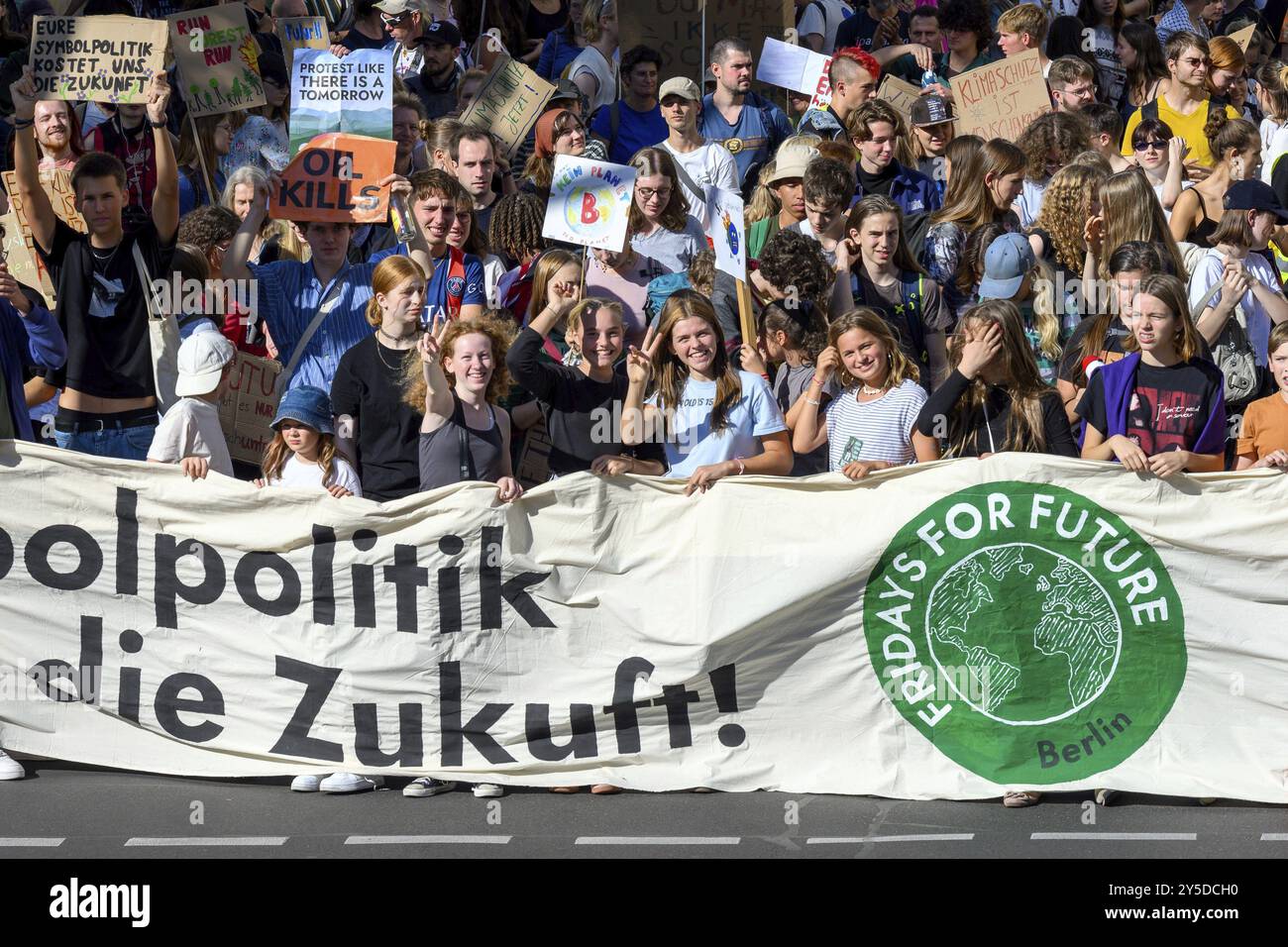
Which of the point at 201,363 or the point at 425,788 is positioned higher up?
the point at 201,363

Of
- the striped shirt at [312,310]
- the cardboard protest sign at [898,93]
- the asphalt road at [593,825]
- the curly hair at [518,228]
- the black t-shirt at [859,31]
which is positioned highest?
the black t-shirt at [859,31]

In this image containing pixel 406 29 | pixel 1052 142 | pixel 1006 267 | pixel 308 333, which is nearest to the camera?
pixel 308 333

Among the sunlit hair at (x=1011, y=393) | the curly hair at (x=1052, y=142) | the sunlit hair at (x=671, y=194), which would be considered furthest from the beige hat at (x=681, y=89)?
the sunlit hair at (x=1011, y=393)

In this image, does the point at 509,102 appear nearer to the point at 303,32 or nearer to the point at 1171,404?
the point at 303,32

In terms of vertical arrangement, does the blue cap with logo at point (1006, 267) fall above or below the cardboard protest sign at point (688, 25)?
below

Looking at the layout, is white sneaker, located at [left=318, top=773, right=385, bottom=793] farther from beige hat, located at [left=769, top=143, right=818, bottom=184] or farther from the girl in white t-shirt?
beige hat, located at [left=769, top=143, right=818, bottom=184]

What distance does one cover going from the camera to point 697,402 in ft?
28.6

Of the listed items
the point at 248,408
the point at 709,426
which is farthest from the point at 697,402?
the point at 248,408

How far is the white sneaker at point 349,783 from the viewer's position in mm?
8078

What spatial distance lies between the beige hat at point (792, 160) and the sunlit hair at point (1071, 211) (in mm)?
1376

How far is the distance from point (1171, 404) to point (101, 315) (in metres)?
4.77

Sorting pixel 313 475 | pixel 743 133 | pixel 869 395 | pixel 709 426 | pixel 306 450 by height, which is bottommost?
pixel 313 475

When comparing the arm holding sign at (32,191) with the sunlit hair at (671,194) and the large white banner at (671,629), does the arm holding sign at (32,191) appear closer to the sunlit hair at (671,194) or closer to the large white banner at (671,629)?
the large white banner at (671,629)

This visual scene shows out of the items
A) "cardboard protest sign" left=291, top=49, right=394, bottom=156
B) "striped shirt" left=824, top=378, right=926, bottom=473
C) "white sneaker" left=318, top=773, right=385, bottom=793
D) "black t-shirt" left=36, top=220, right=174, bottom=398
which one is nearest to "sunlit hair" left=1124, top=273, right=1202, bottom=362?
"striped shirt" left=824, top=378, right=926, bottom=473
